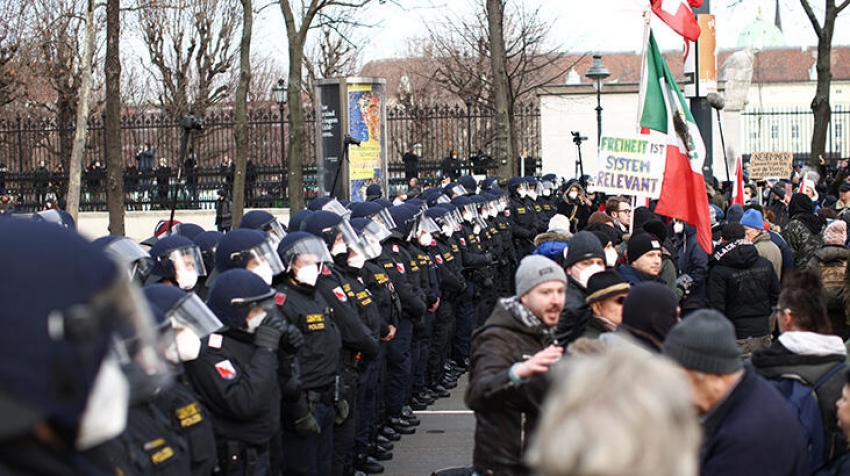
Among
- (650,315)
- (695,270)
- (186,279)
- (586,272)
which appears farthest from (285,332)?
(695,270)

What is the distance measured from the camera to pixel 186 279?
7.70 metres

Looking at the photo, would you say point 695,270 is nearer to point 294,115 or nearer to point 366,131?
point 366,131

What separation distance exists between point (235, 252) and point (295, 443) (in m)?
1.31

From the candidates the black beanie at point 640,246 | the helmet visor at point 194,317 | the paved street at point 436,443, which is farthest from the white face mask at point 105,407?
the paved street at point 436,443

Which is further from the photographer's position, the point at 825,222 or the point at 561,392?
the point at 825,222

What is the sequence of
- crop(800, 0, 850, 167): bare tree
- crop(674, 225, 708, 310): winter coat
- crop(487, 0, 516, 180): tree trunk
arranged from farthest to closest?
crop(800, 0, 850, 167): bare tree < crop(487, 0, 516, 180): tree trunk < crop(674, 225, 708, 310): winter coat

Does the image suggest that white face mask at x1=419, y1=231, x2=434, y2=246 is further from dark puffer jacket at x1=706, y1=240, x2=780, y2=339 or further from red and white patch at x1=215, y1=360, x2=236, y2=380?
red and white patch at x1=215, y1=360, x2=236, y2=380

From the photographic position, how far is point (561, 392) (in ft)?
6.65

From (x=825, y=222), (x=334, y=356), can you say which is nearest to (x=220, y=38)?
(x=825, y=222)

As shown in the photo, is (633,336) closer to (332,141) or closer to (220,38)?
(332,141)

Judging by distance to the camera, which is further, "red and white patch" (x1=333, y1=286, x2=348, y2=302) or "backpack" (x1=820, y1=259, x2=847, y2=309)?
"backpack" (x1=820, y1=259, x2=847, y2=309)

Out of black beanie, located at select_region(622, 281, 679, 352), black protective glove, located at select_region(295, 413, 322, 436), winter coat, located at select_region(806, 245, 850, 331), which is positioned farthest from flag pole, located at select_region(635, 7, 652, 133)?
black beanie, located at select_region(622, 281, 679, 352)

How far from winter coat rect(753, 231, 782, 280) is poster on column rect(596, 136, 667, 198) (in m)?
1.20

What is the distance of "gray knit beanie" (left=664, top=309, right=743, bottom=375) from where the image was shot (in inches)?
159
